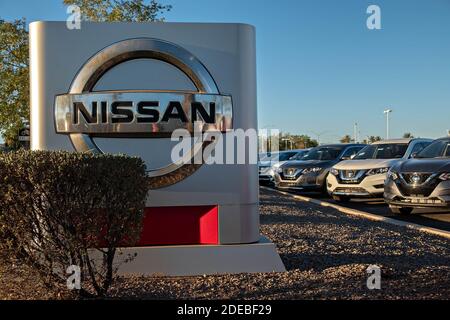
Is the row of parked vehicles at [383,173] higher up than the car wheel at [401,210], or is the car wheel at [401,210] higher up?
the row of parked vehicles at [383,173]

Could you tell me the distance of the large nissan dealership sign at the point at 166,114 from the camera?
5.61 meters

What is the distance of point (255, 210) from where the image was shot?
595 centimetres

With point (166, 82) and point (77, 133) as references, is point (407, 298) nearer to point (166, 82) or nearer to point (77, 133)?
point (166, 82)

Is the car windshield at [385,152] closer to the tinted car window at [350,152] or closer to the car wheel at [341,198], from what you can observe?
the car wheel at [341,198]

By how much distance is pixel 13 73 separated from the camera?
51.0ft

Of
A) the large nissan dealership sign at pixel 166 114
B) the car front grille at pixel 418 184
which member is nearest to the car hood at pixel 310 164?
the car front grille at pixel 418 184

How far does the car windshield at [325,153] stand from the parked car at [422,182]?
5.82m

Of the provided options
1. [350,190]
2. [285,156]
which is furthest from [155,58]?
[285,156]

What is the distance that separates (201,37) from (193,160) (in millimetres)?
1300

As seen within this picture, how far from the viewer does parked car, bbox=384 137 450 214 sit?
1005 centimetres

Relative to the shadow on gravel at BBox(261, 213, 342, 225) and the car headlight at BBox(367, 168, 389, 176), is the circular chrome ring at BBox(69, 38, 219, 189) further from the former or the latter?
the car headlight at BBox(367, 168, 389, 176)

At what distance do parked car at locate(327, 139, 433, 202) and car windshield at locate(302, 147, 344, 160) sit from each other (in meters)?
2.14
